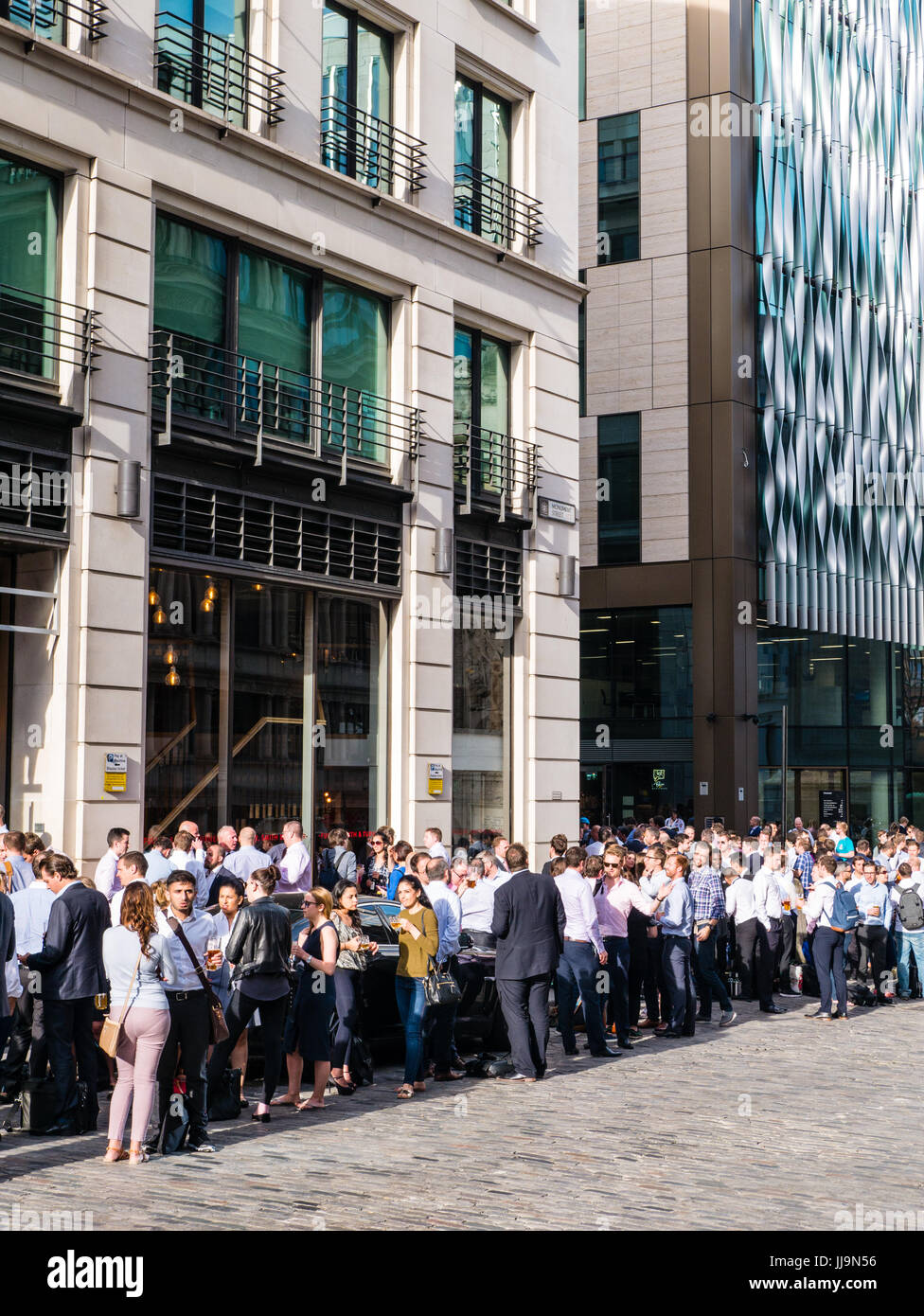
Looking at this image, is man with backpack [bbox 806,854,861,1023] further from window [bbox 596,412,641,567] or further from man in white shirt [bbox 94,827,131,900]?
window [bbox 596,412,641,567]

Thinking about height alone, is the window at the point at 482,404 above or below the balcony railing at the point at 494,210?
below

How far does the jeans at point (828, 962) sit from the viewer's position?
16734 millimetres

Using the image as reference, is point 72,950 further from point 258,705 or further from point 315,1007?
point 258,705

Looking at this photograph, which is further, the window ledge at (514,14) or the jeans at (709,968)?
the window ledge at (514,14)

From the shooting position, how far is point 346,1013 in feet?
39.2

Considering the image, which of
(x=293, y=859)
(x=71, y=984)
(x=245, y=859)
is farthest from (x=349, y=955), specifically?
(x=293, y=859)

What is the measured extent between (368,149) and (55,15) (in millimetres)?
5502

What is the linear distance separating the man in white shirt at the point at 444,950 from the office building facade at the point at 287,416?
444cm

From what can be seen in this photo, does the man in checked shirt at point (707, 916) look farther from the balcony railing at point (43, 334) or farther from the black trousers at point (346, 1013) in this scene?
the balcony railing at point (43, 334)

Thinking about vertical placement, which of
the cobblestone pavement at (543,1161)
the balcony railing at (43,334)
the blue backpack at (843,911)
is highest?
the balcony railing at (43,334)

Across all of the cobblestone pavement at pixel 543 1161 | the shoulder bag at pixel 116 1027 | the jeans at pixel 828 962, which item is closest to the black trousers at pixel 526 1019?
the cobblestone pavement at pixel 543 1161

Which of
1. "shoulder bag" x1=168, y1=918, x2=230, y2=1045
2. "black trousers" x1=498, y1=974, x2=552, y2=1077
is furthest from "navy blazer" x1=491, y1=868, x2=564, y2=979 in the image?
"shoulder bag" x1=168, y1=918, x2=230, y2=1045
